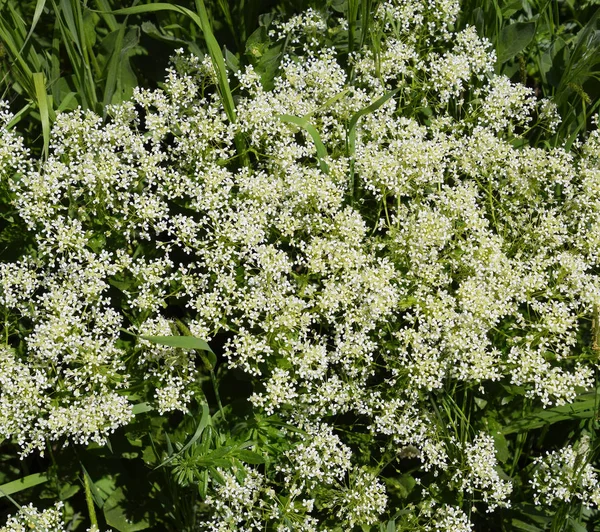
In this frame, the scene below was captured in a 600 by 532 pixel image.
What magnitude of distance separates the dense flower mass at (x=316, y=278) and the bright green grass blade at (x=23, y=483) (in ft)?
1.03

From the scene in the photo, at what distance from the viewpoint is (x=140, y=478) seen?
439cm

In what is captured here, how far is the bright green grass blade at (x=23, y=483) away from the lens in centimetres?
405

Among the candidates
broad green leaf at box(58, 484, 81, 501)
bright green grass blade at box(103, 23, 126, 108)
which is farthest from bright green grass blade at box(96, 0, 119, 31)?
broad green leaf at box(58, 484, 81, 501)

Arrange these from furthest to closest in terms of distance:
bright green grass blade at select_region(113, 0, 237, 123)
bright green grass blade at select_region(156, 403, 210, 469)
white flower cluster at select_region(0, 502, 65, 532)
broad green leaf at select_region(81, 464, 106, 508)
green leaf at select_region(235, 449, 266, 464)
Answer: broad green leaf at select_region(81, 464, 106, 508) < bright green grass blade at select_region(113, 0, 237, 123) < white flower cluster at select_region(0, 502, 65, 532) < green leaf at select_region(235, 449, 266, 464) < bright green grass blade at select_region(156, 403, 210, 469)

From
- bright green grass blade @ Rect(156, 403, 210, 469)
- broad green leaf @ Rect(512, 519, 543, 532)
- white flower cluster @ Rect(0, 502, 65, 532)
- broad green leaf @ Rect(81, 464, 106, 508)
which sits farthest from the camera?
broad green leaf @ Rect(512, 519, 543, 532)

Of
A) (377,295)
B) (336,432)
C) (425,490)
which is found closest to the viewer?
(377,295)

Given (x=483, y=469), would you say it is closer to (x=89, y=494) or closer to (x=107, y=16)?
(x=89, y=494)

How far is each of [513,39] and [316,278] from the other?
2388mm

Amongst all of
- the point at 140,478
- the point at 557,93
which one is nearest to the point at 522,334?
the point at 557,93

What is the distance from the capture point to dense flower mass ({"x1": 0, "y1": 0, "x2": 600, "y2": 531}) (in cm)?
371

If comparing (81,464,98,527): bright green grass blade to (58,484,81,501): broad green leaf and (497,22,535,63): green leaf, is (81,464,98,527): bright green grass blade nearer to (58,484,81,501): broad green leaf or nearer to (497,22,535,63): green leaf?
(58,484,81,501): broad green leaf

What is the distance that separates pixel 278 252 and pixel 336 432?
1.38m

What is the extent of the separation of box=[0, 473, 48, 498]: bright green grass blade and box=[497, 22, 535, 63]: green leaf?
420 cm

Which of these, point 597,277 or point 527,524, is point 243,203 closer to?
point 597,277
